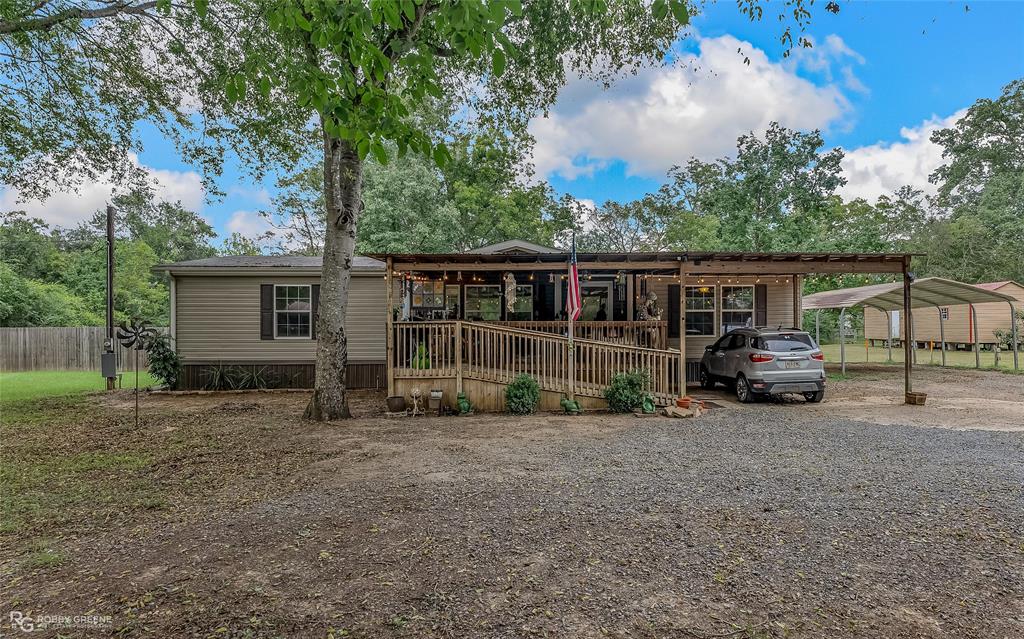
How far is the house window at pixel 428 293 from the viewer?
511 inches

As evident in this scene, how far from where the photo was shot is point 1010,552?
3064mm

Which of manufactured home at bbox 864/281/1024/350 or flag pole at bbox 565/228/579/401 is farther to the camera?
manufactured home at bbox 864/281/1024/350

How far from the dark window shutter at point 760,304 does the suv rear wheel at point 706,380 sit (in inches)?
93.0

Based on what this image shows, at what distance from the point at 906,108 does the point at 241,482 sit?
24.5m

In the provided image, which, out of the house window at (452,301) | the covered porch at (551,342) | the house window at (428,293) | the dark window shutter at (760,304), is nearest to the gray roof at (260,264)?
the house window at (428,293)

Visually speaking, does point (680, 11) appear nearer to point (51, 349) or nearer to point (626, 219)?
point (51, 349)

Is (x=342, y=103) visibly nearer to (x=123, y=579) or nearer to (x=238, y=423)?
(x=123, y=579)

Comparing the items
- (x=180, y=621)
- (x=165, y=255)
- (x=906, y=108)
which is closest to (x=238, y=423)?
(x=180, y=621)

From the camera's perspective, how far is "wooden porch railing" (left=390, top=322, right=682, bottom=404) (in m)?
8.68

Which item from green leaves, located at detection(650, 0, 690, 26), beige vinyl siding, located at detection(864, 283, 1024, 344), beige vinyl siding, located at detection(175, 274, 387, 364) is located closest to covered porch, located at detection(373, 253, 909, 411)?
beige vinyl siding, located at detection(175, 274, 387, 364)

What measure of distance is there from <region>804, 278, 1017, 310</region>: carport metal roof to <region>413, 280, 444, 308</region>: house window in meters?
11.8

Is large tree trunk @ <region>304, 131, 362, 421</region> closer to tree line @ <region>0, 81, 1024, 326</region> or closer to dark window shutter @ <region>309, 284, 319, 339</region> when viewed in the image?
dark window shutter @ <region>309, 284, 319, 339</region>

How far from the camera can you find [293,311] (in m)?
11.7

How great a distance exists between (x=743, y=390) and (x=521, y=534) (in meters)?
7.64
